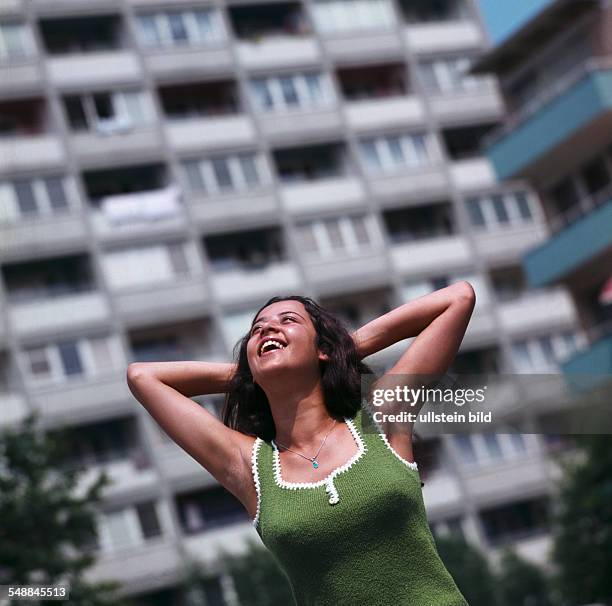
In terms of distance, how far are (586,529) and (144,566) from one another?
14.7 metres

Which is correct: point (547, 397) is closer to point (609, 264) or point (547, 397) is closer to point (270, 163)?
point (609, 264)

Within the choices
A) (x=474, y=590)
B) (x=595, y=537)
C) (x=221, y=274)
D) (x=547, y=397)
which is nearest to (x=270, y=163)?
(x=221, y=274)

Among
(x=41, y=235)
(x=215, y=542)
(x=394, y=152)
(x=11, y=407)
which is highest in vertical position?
(x=41, y=235)

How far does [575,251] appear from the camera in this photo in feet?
109

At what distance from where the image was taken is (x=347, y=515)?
3.85 meters

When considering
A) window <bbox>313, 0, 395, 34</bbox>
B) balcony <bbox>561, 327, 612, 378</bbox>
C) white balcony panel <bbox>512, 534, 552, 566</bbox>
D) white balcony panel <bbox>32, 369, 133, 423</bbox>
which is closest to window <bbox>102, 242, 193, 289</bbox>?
white balcony panel <bbox>32, 369, 133, 423</bbox>

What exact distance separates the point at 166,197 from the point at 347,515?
4256 cm

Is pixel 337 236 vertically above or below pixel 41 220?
below

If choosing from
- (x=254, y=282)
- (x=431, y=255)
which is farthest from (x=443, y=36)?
(x=254, y=282)

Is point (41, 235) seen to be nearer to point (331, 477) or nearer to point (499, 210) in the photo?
point (499, 210)

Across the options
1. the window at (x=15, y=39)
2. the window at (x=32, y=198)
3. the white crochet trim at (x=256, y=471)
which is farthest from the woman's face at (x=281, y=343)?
the window at (x=15, y=39)

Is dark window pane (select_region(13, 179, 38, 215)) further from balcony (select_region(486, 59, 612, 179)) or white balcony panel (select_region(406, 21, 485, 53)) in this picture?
balcony (select_region(486, 59, 612, 179))

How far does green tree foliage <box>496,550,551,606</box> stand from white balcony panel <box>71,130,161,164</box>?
16.3 meters

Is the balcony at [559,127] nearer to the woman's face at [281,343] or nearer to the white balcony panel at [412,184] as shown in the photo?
the white balcony panel at [412,184]
